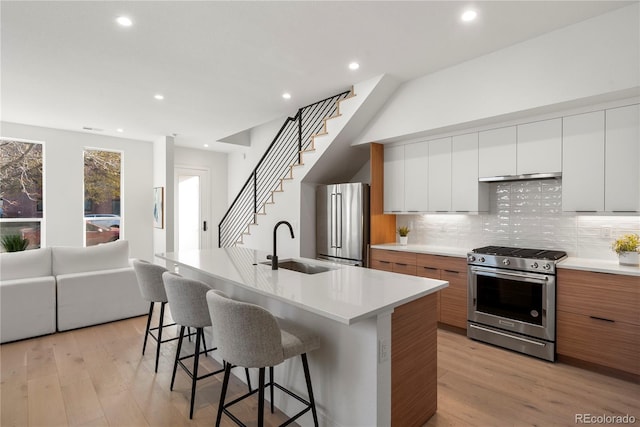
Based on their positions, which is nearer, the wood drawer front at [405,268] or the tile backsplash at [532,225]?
the tile backsplash at [532,225]

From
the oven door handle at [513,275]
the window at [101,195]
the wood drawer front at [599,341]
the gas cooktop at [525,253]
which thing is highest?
the window at [101,195]

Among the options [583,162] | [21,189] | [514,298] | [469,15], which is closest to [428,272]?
[514,298]

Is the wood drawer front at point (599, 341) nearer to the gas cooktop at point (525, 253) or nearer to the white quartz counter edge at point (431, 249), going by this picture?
the gas cooktop at point (525, 253)

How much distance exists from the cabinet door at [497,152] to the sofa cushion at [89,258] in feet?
14.8

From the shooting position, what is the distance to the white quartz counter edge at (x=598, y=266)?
2.60 m

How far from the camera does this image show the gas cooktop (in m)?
3.08

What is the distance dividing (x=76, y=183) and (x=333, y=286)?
6.23m

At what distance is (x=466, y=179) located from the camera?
371cm

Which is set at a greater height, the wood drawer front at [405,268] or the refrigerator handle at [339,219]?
the refrigerator handle at [339,219]

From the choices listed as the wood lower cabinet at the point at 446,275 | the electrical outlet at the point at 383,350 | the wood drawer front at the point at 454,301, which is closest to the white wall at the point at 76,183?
the wood lower cabinet at the point at 446,275

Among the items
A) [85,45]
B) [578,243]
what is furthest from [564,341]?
[85,45]

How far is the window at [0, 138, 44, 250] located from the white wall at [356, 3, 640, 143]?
6165mm

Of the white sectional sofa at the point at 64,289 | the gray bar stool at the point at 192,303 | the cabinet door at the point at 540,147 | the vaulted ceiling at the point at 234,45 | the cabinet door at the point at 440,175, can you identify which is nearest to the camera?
the gray bar stool at the point at 192,303

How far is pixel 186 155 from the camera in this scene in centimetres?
743
